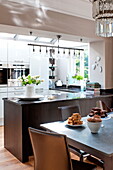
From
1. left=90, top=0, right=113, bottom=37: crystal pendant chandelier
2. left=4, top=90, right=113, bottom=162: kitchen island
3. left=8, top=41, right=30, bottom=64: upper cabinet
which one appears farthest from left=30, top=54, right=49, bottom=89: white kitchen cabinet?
left=90, top=0, right=113, bottom=37: crystal pendant chandelier

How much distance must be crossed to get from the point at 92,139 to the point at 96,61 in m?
3.40

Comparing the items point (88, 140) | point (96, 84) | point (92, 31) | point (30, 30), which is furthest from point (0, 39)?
point (88, 140)

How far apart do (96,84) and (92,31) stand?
1234mm

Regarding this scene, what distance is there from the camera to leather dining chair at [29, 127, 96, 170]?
1.63 meters

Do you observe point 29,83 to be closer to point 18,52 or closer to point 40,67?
point 18,52

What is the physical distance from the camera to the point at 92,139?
6.06ft

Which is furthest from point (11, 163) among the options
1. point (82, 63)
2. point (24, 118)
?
point (82, 63)

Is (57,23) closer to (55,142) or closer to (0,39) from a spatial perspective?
(0,39)

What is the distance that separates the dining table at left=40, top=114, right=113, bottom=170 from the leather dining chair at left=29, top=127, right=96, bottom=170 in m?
0.19

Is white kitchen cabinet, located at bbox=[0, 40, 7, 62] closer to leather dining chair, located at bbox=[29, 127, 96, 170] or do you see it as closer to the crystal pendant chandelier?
the crystal pendant chandelier

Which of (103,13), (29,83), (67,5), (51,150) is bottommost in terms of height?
(51,150)

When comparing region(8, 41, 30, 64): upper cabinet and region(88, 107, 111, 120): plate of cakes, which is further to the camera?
region(8, 41, 30, 64): upper cabinet

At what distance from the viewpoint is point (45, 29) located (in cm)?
369

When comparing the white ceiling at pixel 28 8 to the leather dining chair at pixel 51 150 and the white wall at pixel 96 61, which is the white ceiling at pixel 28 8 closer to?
the white wall at pixel 96 61
